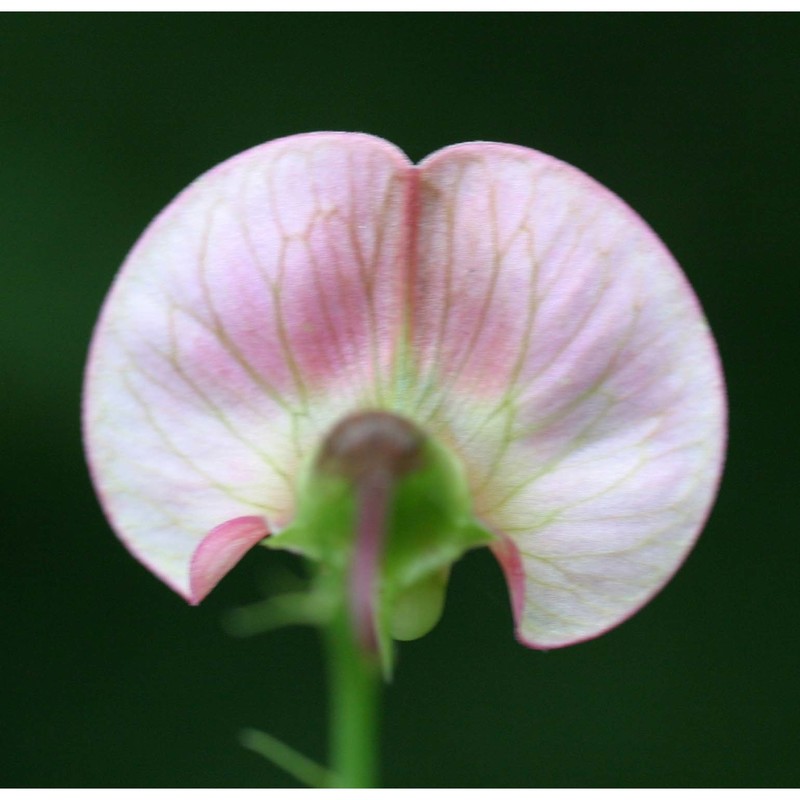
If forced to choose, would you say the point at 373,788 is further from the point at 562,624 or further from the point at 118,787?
the point at 118,787

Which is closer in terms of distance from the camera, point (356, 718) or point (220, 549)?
point (356, 718)

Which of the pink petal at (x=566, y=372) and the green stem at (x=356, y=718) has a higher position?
the pink petal at (x=566, y=372)

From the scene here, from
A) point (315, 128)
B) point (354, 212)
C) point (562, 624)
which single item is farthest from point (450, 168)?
point (315, 128)

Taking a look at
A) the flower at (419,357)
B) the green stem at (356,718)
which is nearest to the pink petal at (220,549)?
the flower at (419,357)

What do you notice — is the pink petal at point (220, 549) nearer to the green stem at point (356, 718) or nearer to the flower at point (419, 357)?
the flower at point (419, 357)
